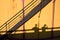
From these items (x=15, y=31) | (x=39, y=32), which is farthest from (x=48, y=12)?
(x=15, y=31)

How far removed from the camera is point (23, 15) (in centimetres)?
363

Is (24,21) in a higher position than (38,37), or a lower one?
higher

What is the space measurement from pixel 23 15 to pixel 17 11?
13 cm

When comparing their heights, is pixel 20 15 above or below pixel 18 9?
below

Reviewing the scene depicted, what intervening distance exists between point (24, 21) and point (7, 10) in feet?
1.24

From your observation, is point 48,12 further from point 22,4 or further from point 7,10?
point 7,10

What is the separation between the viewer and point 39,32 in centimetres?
369

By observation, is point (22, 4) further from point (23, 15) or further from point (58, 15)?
point (58, 15)

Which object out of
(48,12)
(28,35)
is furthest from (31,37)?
(48,12)

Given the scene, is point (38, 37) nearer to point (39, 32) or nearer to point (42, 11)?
point (39, 32)

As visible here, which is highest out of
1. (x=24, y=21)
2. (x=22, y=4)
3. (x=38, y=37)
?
(x=22, y=4)

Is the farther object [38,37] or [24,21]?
[38,37]

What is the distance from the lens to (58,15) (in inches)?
145

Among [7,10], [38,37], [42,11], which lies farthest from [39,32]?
[7,10]
